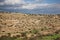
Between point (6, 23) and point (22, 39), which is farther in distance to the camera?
point (6, 23)

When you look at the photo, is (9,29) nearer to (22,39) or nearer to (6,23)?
(6,23)

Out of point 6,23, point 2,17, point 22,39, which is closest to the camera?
point 22,39

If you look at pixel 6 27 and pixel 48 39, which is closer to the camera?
pixel 48 39

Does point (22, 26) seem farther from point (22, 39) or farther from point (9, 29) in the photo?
point (22, 39)

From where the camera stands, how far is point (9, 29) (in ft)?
182

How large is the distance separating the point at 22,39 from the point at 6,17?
33.7 meters

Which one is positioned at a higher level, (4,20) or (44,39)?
(44,39)

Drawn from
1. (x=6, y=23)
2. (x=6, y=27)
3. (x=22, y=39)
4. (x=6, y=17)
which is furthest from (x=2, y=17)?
(x=22, y=39)

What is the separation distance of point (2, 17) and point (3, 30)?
→ 1669 centimetres

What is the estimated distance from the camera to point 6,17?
2761 inches

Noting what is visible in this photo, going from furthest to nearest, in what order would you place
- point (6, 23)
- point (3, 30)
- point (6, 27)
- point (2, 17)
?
point (2, 17) → point (6, 23) → point (6, 27) → point (3, 30)

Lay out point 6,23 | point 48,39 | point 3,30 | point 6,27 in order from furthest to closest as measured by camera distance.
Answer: point 6,23 → point 6,27 → point 3,30 → point 48,39

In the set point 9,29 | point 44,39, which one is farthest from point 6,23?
point 44,39

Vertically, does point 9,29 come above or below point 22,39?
below
